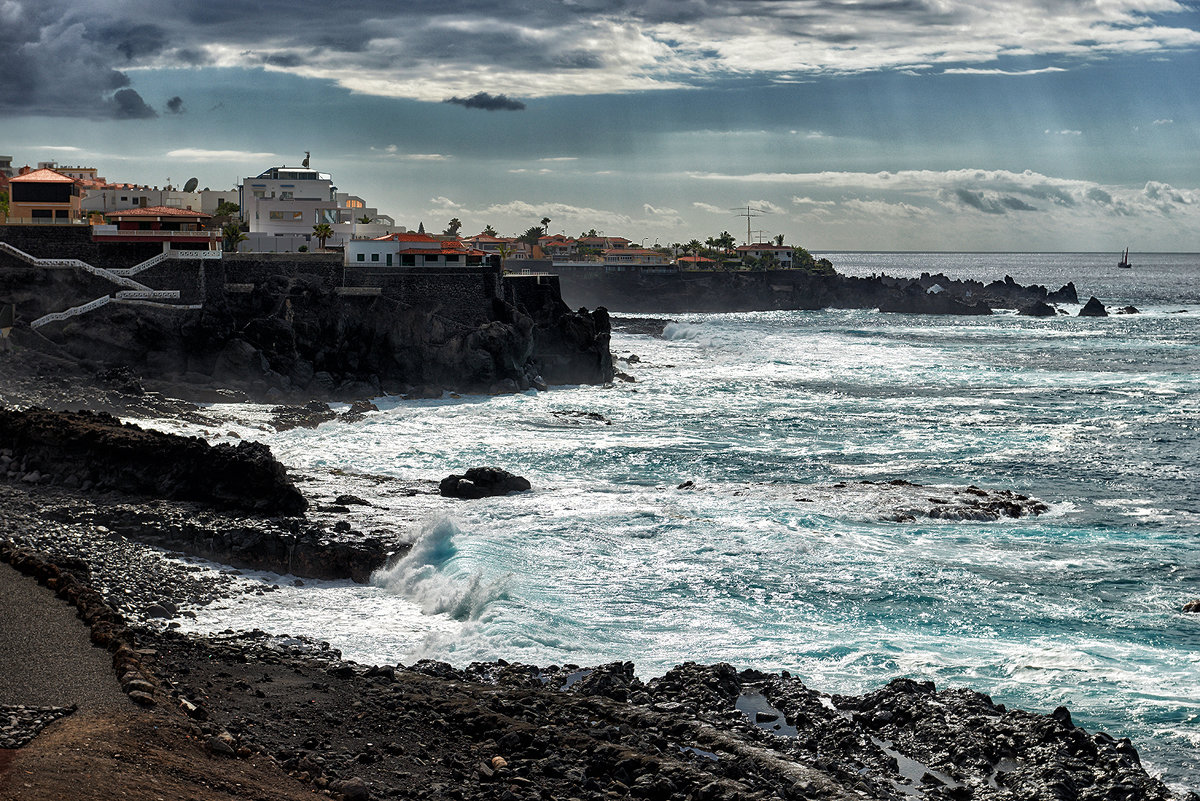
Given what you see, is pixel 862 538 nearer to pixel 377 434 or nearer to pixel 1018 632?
pixel 1018 632

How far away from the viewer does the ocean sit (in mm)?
22156

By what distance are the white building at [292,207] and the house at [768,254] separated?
96348mm

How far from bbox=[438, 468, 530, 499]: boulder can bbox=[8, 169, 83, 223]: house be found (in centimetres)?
3888

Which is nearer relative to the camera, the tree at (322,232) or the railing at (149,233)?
the railing at (149,233)

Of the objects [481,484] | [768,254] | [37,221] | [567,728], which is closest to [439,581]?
[481,484]

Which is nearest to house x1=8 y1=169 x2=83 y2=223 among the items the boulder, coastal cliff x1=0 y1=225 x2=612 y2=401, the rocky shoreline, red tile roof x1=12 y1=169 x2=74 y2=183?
red tile roof x1=12 y1=169 x2=74 y2=183

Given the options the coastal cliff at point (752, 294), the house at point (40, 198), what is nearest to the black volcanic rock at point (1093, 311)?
the coastal cliff at point (752, 294)

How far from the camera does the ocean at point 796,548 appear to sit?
2216cm

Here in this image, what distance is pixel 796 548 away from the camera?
2952 centimetres

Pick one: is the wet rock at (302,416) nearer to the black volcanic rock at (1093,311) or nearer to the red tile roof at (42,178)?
the red tile roof at (42,178)

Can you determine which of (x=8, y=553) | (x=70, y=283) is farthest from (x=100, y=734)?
(x=70, y=283)

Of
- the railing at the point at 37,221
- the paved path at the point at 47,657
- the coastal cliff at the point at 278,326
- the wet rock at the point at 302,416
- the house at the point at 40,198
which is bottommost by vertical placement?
the paved path at the point at 47,657

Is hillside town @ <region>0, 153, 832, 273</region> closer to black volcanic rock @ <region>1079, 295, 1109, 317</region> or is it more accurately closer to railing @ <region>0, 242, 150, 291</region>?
railing @ <region>0, 242, 150, 291</region>

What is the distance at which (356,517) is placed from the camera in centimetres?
3072
